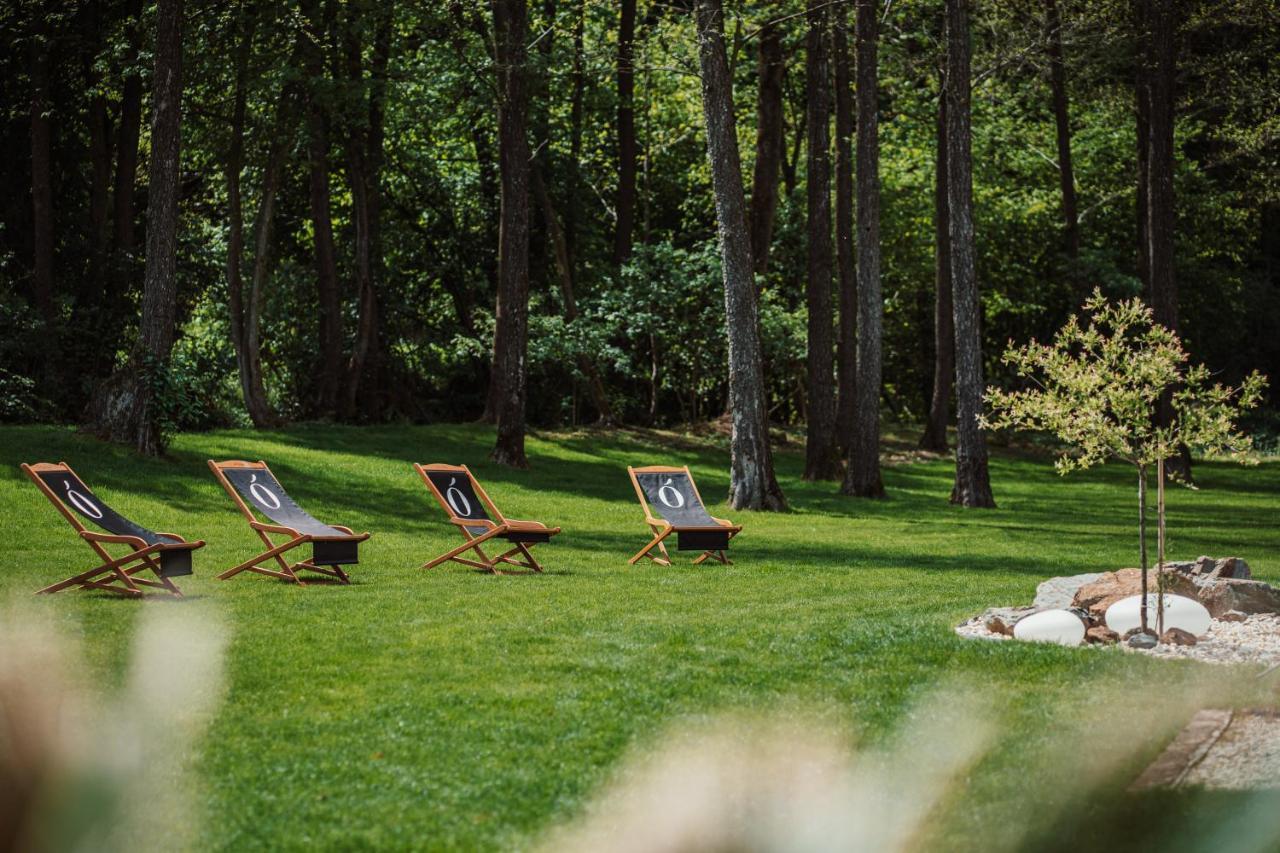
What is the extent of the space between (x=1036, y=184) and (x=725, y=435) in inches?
518

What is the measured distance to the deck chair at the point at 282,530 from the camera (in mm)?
11148

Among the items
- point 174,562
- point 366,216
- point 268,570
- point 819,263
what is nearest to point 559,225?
point 366,216

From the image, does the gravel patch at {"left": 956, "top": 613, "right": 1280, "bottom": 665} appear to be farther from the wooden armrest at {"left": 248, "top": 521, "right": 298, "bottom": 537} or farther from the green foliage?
the green foliage

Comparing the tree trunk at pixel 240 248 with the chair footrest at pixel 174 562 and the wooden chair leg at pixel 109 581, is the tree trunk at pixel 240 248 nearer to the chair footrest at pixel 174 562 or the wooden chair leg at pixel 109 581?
the wooden chair leg at pixel 109 581

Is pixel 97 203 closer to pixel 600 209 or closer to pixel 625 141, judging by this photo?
pixel 625 141

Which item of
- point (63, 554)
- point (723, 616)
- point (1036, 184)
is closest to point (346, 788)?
point (723, 616)

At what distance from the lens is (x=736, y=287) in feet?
63.0

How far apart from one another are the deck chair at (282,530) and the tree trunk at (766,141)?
1623cm

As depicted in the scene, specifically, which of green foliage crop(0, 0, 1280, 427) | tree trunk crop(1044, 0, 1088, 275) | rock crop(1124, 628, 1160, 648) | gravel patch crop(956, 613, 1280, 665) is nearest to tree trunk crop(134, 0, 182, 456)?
green foliage crop(0, 0, 1280, 427)

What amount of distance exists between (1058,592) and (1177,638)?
66.8 inches

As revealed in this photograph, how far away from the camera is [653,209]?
1422 inches

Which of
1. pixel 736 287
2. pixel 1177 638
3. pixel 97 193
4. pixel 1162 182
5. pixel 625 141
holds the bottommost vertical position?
pixel 1177 638

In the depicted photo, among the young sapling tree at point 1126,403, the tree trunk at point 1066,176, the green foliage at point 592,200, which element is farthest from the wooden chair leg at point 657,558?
the tree trunk at point 1066,176

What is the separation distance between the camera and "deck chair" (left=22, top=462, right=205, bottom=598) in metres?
10.2
